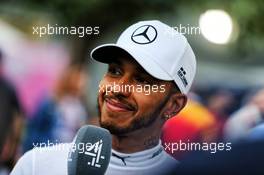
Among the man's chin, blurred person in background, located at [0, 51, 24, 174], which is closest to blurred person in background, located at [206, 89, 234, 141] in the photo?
the man's chin

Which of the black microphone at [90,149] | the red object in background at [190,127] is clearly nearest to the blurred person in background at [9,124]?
the black microphone at [90,149]

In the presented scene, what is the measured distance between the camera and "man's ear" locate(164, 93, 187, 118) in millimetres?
14664

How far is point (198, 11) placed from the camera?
14727mm

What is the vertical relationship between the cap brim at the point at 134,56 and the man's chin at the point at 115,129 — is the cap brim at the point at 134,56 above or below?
above

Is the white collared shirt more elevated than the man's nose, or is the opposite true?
the man's nose

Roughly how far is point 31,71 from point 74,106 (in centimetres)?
23

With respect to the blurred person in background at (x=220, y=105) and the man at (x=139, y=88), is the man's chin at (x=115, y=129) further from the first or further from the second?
the blurred person in background at (x=220, y=105)

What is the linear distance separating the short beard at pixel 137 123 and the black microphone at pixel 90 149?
1.0 inches

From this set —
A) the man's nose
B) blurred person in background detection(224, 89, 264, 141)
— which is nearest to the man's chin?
the man's nose

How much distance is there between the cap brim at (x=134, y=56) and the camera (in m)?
14.6

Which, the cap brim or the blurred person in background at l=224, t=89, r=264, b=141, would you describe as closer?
the cap brim

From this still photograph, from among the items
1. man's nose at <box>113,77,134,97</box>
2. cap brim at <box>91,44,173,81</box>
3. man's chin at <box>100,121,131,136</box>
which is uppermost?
cap brim at <box>91,44,173,81</box>

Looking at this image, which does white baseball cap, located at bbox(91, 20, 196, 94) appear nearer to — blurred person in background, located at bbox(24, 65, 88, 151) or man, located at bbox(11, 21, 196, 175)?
man, located at bbox(11, 21, 196, 175)

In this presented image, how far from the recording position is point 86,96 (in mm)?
14680
